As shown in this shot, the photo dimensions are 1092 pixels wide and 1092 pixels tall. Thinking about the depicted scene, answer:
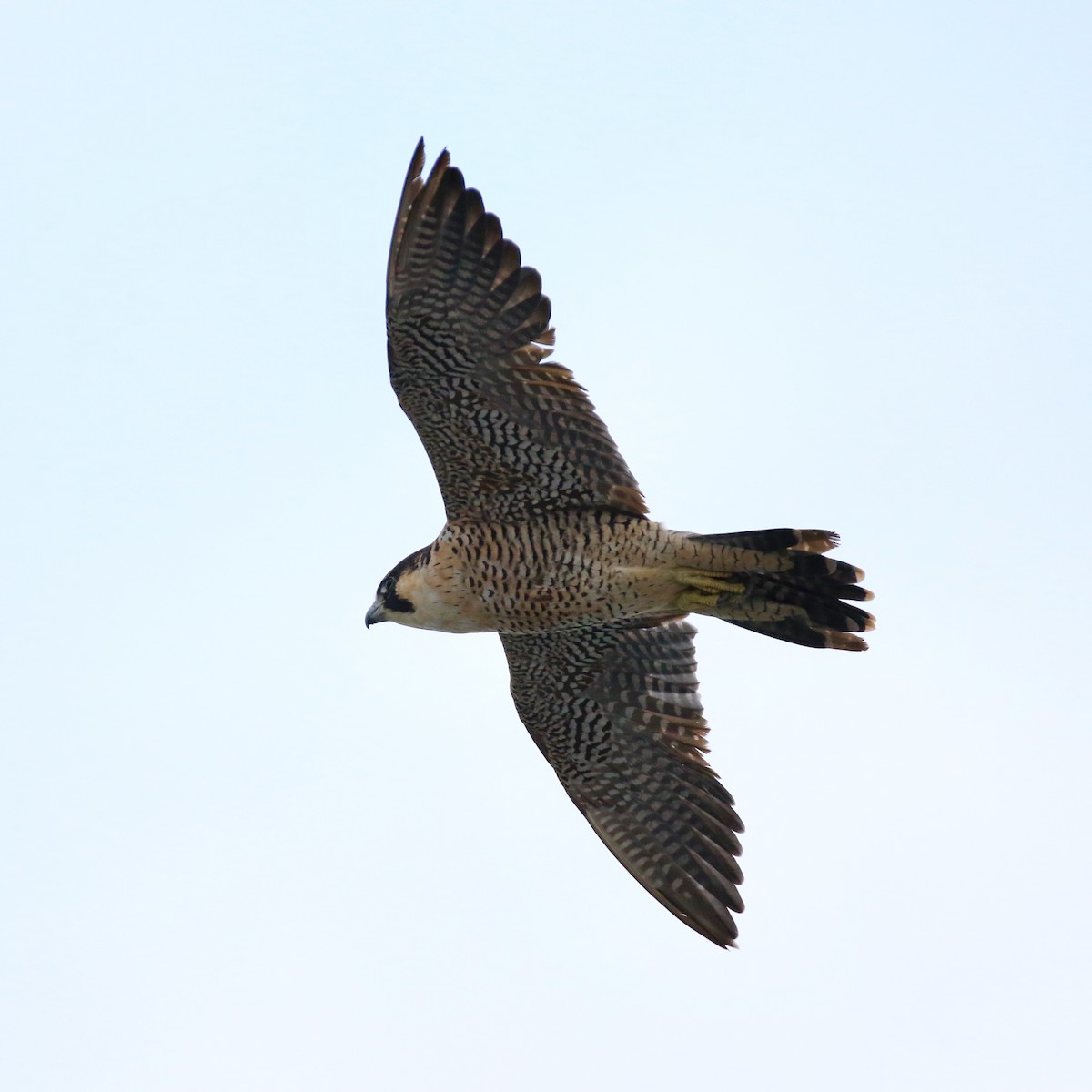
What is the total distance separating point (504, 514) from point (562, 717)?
2058 millimetres

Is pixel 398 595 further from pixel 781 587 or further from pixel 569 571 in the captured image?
pixel 781 587

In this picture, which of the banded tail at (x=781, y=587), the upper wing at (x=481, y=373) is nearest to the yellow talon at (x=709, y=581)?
the banded tail at (x=781, y=587)

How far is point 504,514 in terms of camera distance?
A: 1112 cm

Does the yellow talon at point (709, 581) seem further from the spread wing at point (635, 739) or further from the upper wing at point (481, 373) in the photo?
the spread wing at point (635, 739)

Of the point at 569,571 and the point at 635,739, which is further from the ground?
the point at 569,571

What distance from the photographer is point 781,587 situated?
11.0 m

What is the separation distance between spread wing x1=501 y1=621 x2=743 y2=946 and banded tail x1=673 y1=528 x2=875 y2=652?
108 cm

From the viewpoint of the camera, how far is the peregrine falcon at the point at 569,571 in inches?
405

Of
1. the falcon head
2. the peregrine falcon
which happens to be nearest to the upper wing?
the peregrine falcon

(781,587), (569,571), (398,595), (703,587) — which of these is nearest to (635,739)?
(703,587)

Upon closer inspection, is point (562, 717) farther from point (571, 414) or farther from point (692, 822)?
point (571, 414)

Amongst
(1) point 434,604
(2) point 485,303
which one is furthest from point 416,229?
(1) point 434,604

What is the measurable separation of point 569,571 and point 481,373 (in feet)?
4.80

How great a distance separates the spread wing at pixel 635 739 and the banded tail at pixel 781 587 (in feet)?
3.54
